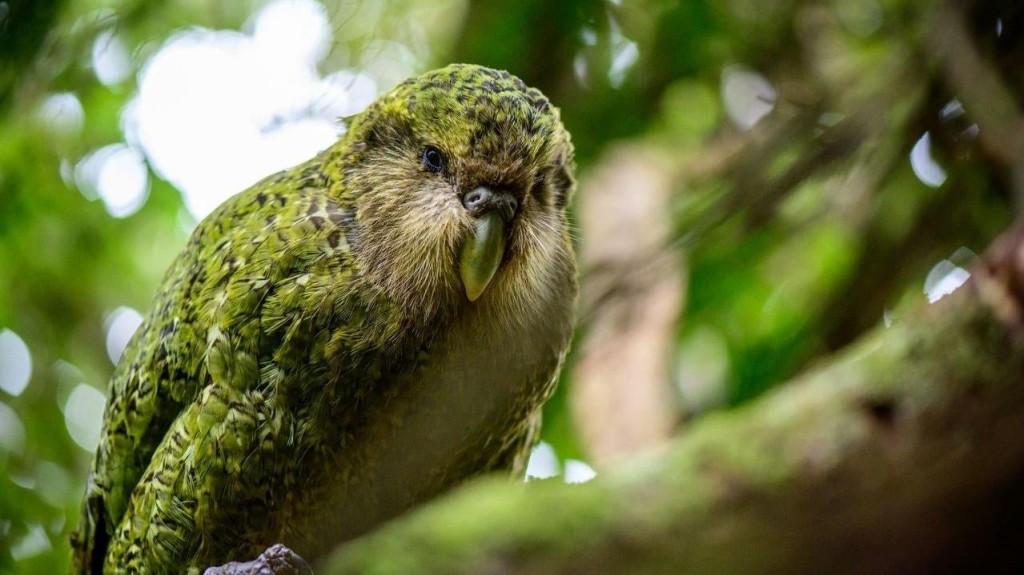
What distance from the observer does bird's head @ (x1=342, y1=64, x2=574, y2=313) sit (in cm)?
183

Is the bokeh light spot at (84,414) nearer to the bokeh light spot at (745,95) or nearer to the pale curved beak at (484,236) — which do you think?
the pale curved beak at (484,236)

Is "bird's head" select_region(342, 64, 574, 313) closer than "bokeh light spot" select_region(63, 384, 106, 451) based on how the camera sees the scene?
Yes

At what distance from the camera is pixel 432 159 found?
1.89 metres

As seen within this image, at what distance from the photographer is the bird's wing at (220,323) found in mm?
1885

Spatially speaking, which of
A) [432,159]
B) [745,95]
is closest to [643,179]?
[745,95]

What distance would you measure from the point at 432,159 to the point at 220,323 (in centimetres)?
51

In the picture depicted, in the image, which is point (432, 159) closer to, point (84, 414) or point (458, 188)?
point (458, 188)

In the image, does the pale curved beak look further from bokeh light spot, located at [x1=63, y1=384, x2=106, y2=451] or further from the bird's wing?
bokeh light spot, located at [x1=63, y1=384, x2=106, y2=451]

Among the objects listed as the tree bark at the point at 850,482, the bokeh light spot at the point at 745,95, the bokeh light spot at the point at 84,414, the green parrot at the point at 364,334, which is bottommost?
the tree bark at the point at 850,482

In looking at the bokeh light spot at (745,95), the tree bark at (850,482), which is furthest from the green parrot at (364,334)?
the bokeh light spot at (745,95)

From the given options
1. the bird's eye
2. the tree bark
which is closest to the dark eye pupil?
the bird's eye

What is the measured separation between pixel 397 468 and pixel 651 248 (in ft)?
3.51

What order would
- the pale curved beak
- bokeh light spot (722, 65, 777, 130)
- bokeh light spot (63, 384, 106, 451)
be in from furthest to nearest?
1. bokeh light spot (63, 384, 106, 451)
2. bokeh light spot (722, 65, 777, 130)
3. the pale curved beak

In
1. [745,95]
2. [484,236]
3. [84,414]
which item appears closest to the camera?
[484,236]
